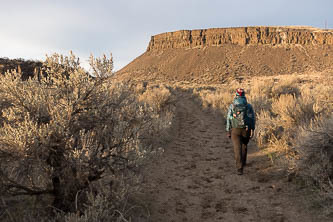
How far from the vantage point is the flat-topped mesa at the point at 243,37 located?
2810 inches

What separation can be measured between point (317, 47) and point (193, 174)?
7902 centimetres

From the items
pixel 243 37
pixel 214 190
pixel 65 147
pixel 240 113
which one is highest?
pixel 243 37

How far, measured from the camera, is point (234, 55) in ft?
234

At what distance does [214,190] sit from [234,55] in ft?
237

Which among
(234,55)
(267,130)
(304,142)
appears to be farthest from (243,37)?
(304,142)

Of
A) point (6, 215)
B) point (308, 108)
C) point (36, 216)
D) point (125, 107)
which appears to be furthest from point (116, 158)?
point (308, 108)

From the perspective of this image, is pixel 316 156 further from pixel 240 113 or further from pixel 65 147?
pixel 65 147

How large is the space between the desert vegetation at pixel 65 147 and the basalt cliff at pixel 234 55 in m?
53.1

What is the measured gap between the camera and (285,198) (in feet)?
12.5

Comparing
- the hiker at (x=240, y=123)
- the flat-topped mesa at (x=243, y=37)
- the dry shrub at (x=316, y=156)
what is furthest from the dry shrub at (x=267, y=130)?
the flat-topped mesa at (x=243, y=37)

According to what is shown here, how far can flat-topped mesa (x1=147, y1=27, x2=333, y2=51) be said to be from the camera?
234ft

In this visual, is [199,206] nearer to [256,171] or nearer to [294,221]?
[294,221]

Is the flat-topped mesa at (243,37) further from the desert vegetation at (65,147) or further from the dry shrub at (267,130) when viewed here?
the desert vegetation at (65,147)

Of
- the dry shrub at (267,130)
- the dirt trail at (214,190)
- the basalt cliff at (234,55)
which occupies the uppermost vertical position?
the basalt cliff at (234,55)
